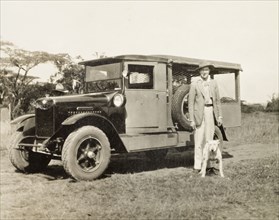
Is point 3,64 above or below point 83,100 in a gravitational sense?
above

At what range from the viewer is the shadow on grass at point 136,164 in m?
7.64

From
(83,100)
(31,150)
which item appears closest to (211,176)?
(83,100)

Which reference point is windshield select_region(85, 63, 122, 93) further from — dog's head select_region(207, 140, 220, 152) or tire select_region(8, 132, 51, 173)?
dog's head select_region(207, 140, 220, 152)

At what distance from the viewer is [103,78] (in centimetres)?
783

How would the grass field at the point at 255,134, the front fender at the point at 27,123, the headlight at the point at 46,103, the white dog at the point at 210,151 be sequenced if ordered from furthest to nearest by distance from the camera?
the grass field at the point at 255,134 → the front fender at the point at 27,123 → the headlight at the point at 46,103 → the white dog at the point at 210,151

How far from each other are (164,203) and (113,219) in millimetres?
782

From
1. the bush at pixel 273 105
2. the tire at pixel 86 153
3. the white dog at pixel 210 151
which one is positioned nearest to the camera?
the tire at pixel 86 153

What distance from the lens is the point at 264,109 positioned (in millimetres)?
26438

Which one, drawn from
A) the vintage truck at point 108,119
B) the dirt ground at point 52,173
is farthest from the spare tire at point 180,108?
the dirt ground at point 52,173

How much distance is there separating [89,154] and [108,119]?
3.03 feet

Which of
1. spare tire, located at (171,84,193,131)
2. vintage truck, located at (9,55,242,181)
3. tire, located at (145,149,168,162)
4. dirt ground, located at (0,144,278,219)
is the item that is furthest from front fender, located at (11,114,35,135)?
tire, located at (145,149,168,162)

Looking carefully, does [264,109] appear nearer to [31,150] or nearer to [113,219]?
[31,150]

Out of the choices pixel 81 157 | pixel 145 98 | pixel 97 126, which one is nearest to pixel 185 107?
pixel 145 98

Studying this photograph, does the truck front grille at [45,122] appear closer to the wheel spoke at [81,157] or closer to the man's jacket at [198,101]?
the wheel spoke at [81,157]
